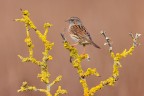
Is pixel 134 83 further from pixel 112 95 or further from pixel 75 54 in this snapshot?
pixel 75 54

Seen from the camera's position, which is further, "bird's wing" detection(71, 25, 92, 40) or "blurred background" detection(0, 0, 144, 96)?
"blurred background" detection(0, 0, 144, 96)

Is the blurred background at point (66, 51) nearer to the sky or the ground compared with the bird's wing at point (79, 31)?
nearer to the sky

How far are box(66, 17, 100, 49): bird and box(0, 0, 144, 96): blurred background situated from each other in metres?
0.99

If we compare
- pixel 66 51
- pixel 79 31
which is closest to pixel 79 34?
pixel 79 31

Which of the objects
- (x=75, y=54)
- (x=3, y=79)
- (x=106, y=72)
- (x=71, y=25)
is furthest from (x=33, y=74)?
(x=75, y=54)

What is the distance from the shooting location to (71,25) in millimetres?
2891

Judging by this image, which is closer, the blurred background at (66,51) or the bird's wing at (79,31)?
the bird's wing at (79,31)

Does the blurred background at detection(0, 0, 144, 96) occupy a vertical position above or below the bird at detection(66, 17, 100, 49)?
above

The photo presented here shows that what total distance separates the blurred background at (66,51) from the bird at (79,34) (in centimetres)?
99

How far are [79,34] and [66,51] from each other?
52.7 inches

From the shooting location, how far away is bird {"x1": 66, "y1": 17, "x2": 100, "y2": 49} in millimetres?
2744

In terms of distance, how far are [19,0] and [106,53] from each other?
764 millimetres

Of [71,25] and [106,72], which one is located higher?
[106,72]

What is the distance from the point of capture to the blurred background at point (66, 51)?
392 cm
